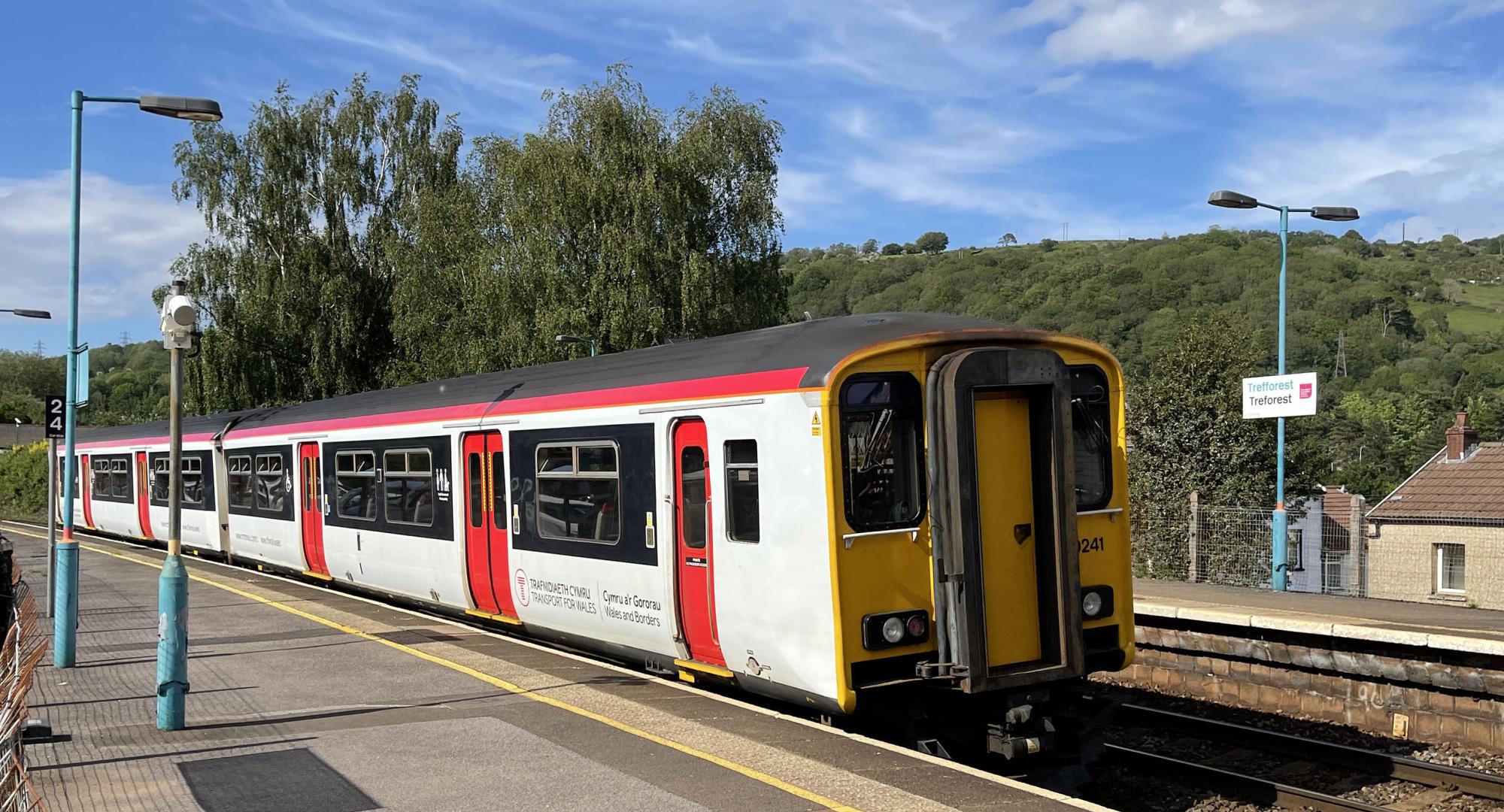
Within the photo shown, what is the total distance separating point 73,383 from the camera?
13.6 m

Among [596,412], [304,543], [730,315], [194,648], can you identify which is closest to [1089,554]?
[596,412]

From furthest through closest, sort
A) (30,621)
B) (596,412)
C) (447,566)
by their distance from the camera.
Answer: (447,566) < (596,412) < (30,621)

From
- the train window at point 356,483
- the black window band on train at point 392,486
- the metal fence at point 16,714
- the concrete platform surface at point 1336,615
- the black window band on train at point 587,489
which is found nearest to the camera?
the metal fence at point 16,714

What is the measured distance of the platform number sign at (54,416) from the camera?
1809 centimetres

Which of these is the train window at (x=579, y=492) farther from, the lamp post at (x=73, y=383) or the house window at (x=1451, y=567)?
the house window at (x=1451, y=567)

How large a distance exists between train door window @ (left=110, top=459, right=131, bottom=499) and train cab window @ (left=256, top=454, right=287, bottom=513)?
10582 mm

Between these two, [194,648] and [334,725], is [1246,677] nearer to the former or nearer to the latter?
[334,725]

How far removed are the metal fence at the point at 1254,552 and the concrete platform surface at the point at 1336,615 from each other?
3.76 ft

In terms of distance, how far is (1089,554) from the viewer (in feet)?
28.9

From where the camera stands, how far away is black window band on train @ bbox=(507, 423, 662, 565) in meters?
10.1

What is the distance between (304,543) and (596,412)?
9.82m

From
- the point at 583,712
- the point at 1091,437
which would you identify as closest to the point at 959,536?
the point at 1091,437

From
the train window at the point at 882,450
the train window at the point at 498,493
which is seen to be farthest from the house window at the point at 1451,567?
the train window at the point at 882,450

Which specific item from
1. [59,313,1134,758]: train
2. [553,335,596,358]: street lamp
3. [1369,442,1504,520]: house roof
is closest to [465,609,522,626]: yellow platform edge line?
[59,313,1134,758]: train
